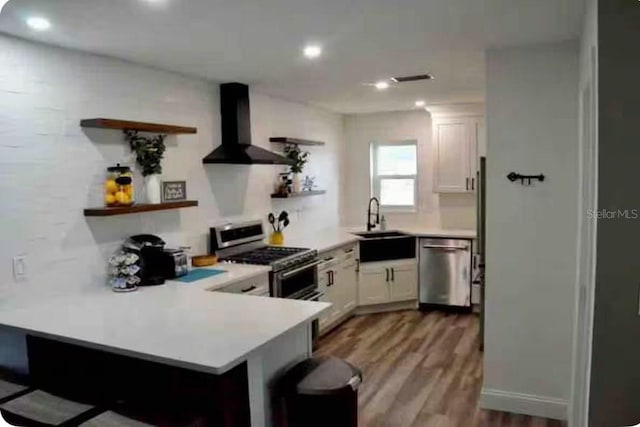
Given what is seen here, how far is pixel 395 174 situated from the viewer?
663 cm

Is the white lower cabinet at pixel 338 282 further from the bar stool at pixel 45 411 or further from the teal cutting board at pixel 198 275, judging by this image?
the bar stool at pixel 45 411

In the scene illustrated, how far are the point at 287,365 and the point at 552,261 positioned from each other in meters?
1.88

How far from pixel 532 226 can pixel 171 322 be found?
91.0 inches

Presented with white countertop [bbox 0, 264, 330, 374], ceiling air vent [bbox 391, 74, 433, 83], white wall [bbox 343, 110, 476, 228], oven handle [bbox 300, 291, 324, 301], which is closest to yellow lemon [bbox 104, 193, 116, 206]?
white countertop [bbox 0, 264, 330, 374]

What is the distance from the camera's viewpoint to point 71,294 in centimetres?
302

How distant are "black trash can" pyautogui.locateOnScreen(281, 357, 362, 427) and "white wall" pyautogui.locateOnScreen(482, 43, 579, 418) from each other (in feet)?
4.88

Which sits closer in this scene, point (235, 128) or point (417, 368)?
point (417, 368)

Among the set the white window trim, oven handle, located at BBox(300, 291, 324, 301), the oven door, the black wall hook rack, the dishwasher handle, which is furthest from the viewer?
the white window trim

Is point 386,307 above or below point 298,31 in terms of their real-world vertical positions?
→ below

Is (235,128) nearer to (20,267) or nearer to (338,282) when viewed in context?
(338,282)

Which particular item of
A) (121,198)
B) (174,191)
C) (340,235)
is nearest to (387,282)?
(340,235)

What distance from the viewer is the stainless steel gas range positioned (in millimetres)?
3918

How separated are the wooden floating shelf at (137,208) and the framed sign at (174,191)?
13 centimetres

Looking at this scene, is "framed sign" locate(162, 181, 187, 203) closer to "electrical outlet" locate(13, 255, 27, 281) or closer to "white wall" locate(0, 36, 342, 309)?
"white wall" locate(0, 36, 342, 309)
